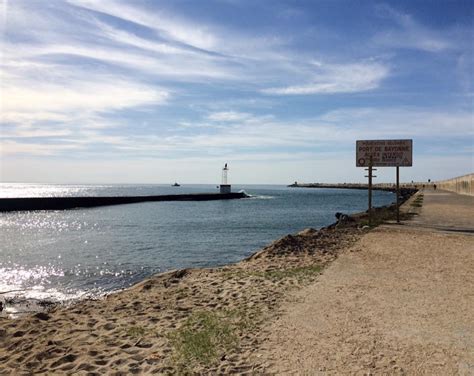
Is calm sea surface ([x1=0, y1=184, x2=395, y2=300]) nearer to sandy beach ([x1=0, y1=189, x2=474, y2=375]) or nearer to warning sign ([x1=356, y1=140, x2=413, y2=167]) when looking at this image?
sandy beach ([x1=0, y1=189, x2=474, y2=375])

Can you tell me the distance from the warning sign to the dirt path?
413 inches

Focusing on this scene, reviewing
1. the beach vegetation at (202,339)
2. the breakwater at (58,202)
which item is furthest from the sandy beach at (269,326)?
the breakwater at (58,202)

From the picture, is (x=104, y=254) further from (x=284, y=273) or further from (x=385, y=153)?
(x=385, y=153)

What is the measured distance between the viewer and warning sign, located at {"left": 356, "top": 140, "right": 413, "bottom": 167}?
21922mm

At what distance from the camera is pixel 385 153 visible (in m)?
22.2

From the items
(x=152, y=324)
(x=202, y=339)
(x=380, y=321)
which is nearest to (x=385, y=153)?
(x=380, y=321)

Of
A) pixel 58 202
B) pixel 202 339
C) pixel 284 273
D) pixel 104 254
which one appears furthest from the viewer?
pixel 58 202

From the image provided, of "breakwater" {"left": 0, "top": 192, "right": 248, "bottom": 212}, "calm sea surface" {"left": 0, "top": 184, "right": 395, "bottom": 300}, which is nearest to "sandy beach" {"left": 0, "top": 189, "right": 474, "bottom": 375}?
"calm sea surface" {"left": 0, "top": 184, "right": 395, "bottom": 300}

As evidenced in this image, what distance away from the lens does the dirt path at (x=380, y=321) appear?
520 centimetres

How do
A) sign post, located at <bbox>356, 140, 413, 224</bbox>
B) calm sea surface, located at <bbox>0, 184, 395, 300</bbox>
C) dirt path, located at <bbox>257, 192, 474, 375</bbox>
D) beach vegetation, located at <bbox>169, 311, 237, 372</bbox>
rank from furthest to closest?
sign post, located at <bbox>356, 140, 413, 224</bbox> → calm sea surface, located at <bbox>0, 184, 395, 300</bbox> → beach vegetation, located at <bbox>169, 311, 237, 372</bbox> → dirt path, located at <bbox>257, 192, 474, 375</bbox>

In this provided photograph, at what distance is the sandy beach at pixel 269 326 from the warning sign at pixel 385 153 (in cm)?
1124

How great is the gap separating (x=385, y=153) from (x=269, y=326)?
58.2 feet

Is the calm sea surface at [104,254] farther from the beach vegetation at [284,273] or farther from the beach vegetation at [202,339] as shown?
the beach vegetation at [202,339]

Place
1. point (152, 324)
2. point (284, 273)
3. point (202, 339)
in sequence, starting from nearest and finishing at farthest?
1. point (202, 339)
2. point (152, 324)
3. point (284, 273)
